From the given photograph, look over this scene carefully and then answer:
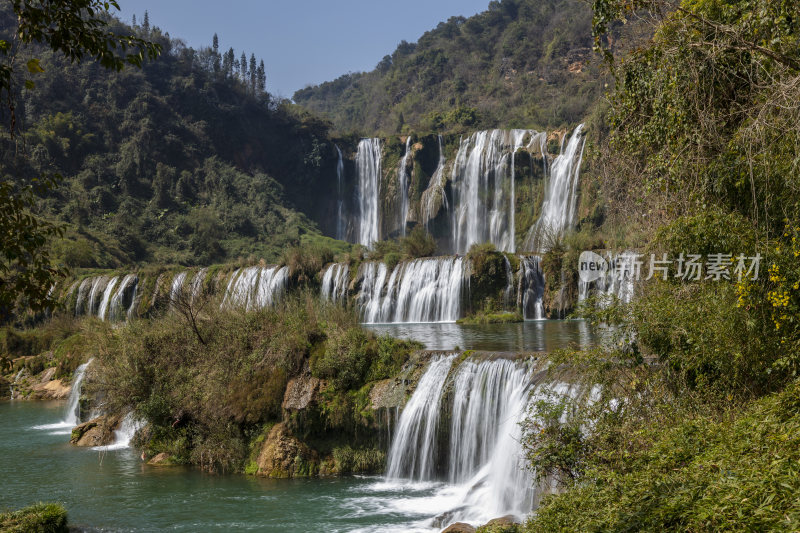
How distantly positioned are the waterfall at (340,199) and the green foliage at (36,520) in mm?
46155

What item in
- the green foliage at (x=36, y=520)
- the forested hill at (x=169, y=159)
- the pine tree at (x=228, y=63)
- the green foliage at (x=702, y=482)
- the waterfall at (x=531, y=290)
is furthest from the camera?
Answer: the pine tree at (x=228, y=63)

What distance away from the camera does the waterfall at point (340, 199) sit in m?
54.3

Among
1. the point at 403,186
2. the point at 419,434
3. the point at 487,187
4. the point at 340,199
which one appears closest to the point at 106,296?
the point at 487,187

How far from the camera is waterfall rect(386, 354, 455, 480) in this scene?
10.8 m

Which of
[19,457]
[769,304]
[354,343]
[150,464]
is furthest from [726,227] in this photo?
[19,457]

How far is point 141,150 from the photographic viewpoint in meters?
55.4

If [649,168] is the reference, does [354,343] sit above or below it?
below

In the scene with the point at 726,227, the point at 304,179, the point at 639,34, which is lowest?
the point at 726,227

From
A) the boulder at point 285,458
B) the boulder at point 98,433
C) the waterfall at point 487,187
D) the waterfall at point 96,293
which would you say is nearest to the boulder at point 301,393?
the boulder at point 285,458

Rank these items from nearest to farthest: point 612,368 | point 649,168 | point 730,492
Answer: point 730,492 → point 612,368 → point 649,168

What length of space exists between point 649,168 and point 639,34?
8.03ft

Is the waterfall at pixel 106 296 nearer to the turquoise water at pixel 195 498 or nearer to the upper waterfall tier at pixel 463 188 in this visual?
the upper waterfall tier at pixel 463 188

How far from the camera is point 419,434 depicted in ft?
35.7

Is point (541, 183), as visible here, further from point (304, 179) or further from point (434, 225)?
point (304, 179)
